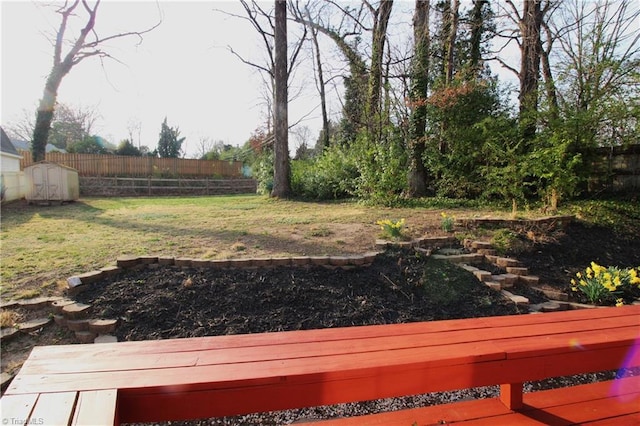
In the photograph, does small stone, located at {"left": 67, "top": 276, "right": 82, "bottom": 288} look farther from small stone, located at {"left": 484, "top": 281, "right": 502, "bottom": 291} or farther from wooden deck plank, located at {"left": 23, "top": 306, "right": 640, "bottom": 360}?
small stone, located at {"left": 484, "top": 281, "right": 502, "bottom": 291}

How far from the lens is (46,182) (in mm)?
9289

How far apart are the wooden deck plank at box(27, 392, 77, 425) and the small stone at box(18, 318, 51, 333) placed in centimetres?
207

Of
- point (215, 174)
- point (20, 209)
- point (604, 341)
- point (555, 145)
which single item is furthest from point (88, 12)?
point (604, 341)

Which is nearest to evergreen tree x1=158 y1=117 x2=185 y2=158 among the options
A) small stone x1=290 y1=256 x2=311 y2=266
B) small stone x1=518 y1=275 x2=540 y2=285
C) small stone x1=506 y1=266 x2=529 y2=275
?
small stone x1=290 y1=256 x2=311 y2=266

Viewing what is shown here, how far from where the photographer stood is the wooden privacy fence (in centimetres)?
1653

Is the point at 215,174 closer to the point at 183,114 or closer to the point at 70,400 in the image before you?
the point at 183,114

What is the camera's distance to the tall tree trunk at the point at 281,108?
10164mm

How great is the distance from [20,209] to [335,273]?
9.26 metres

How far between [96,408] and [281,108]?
395 inches

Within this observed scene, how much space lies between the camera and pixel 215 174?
66.5ft

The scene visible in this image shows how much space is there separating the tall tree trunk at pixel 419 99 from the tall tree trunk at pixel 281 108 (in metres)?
3.82

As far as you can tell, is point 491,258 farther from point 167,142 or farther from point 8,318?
point 167,142

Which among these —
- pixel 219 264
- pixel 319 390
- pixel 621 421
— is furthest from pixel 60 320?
pixel 621 421

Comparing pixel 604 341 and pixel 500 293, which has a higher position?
pixel 604 341
